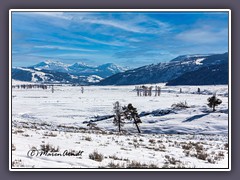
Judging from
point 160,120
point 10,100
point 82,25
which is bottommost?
point 160,120

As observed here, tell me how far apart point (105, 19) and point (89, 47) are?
1.47m

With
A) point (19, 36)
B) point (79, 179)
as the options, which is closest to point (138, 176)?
point (79, 179)

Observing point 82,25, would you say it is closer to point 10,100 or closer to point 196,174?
point 10,100

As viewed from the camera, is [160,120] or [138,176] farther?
[160,120]

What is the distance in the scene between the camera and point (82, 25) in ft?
35.5

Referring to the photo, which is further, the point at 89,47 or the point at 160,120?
the point at 160,120

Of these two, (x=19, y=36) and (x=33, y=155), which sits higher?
(x=19, y=36)

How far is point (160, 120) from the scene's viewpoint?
40938mm
